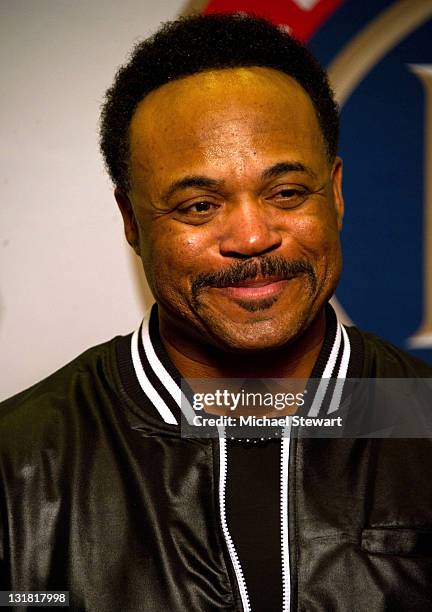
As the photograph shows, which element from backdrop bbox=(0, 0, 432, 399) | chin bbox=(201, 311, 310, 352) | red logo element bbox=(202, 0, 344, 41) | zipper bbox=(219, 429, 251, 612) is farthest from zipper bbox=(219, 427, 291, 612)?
red logo element bbox=(202, 0, 344, 41)

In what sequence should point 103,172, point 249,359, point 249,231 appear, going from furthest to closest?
point 103,172
point 249,359
point 249,231

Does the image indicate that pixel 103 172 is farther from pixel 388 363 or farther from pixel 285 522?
pixel 285 522

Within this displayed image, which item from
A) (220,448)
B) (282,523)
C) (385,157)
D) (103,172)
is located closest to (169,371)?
(220,448)

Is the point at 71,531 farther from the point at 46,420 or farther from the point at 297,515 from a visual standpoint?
the point at 297,515

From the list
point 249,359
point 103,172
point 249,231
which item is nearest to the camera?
point 249,231

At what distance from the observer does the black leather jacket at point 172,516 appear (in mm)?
857

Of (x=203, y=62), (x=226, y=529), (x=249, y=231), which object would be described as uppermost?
(x=203, y=62)

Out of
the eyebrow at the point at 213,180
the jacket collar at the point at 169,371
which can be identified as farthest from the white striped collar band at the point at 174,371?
the eyebrow at the point at 213,180

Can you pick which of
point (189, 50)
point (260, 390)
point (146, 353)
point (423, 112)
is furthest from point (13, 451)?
point (423, 112)

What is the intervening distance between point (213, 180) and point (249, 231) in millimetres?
72

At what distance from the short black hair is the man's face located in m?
0.03

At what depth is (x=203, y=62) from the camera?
0.92 m

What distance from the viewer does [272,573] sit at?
0.86 m

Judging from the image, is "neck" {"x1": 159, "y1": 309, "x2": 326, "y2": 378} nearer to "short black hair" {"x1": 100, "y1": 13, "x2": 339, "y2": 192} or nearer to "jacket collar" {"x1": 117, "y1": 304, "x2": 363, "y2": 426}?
"jacket collar" {"x1": 117, "y1": 304, "x2": 363, "y2": 426}
